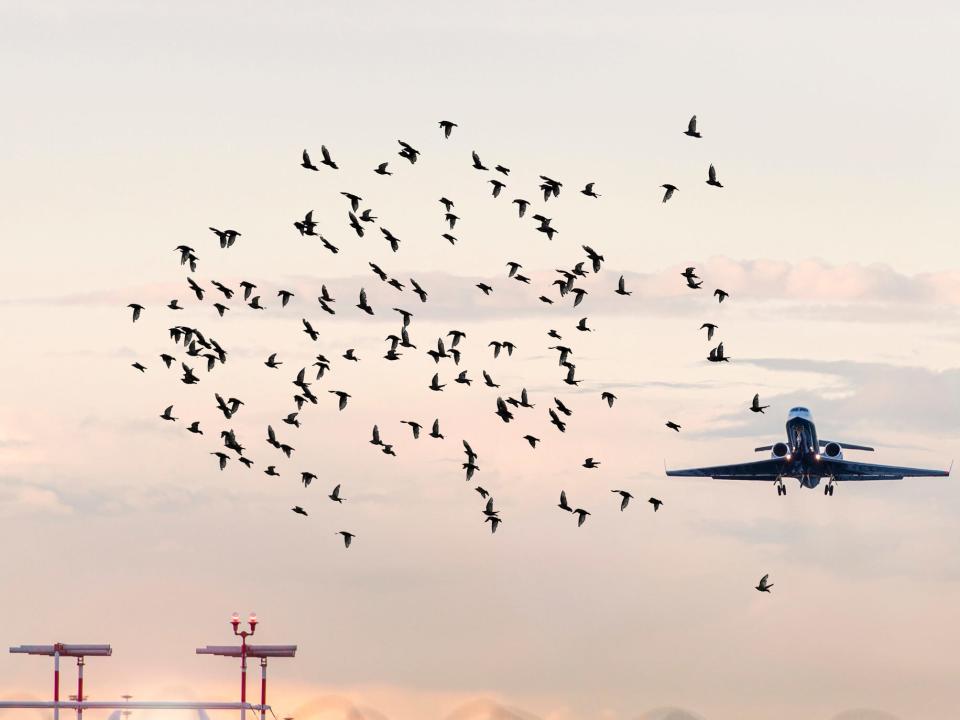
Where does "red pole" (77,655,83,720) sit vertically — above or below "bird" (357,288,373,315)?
below

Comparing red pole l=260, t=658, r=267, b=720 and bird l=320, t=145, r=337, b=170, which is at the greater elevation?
bird l=320, t=145, r=337, b=170

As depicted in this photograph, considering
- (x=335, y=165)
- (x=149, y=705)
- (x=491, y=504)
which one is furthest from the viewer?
(x=491, y=504)

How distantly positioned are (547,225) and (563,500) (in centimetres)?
1918

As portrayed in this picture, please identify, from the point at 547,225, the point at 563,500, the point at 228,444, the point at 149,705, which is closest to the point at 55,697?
the point at 149,705

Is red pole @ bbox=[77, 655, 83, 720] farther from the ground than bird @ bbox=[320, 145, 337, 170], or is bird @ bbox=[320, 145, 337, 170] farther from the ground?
bird @ bbox=[320, 145, 337, 170]

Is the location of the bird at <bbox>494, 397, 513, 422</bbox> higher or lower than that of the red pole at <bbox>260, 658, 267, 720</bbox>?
higher

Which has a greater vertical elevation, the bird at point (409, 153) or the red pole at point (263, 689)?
the bird at point (409, 153)

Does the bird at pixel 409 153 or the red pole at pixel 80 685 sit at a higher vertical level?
the bird at pixel 409 153

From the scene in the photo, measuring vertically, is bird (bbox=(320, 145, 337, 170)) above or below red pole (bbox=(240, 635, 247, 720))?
above

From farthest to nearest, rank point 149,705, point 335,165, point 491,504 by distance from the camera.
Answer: point 491,504
point 149,705
point 335,165

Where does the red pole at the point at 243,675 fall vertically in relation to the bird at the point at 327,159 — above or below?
below

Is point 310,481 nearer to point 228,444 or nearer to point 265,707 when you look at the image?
point 228,444

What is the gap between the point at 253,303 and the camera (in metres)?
113

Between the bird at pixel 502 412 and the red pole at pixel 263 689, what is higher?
the bird at pixel 502 412
